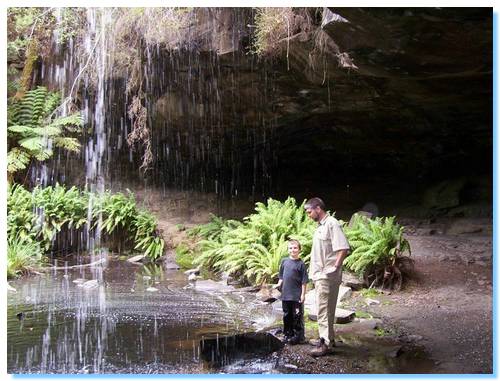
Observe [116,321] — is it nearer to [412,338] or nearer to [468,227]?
[412,338]

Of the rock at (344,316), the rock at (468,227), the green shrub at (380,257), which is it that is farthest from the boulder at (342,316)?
the rock at (468,227)

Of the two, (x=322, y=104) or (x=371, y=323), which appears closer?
(x=371, y=323)

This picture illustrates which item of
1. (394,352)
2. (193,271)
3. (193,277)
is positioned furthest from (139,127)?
(394,352)

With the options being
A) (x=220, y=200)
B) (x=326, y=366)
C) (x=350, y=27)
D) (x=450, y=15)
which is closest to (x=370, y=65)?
(x=350, y=27)

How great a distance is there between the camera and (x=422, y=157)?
1620 centimetres

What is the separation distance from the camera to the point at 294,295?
6145 millimetres

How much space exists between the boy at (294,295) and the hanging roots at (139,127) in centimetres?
846

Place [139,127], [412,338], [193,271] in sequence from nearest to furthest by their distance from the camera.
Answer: [412,338]
[193,271]
[139,127]

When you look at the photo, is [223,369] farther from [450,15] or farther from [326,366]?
[450,15]

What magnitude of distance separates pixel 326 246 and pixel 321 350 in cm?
113

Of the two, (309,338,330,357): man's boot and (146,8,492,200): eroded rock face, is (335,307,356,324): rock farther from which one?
(146,8,492,200): eroded rock face

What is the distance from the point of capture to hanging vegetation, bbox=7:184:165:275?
12.7m

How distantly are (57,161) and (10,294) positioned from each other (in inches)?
298

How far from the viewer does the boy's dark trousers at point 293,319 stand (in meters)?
6.15
